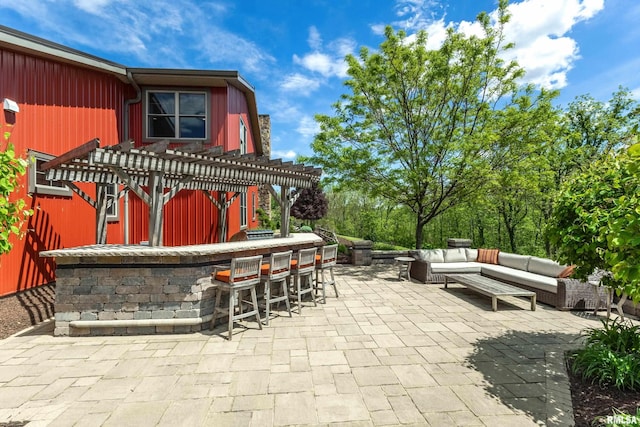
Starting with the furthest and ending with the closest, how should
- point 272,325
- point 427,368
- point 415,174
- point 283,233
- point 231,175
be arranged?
1. point 415,174
2. point 283,233
3. point 231,175
4. point 272,325
5. point 427,368

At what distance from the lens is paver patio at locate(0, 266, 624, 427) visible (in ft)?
8.04

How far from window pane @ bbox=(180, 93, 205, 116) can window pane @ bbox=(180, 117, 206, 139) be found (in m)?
0.19

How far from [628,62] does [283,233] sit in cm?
1003

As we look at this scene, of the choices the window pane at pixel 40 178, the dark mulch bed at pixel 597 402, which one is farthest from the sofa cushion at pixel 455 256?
the window pane at pixel 40 178

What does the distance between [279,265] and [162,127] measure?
7073mm

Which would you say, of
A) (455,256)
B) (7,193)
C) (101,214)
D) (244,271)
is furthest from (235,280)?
A: (455,256)

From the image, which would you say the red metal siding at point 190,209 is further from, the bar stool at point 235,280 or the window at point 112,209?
the bar stool at point 235,280

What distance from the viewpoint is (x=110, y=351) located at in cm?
369

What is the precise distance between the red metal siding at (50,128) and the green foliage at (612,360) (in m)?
8.55

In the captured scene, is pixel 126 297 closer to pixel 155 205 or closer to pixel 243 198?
pixel 155 205

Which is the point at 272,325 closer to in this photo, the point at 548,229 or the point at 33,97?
the point at 548,229

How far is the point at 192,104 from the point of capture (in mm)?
9172

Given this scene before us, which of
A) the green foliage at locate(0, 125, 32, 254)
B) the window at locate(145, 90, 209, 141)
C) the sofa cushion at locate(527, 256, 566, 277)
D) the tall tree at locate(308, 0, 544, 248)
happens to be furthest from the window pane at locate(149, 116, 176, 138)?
the sofa cushion at locate(527, 256, 566, 277)

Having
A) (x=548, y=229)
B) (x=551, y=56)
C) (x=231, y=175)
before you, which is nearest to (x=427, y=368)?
(x=548, y=229)
